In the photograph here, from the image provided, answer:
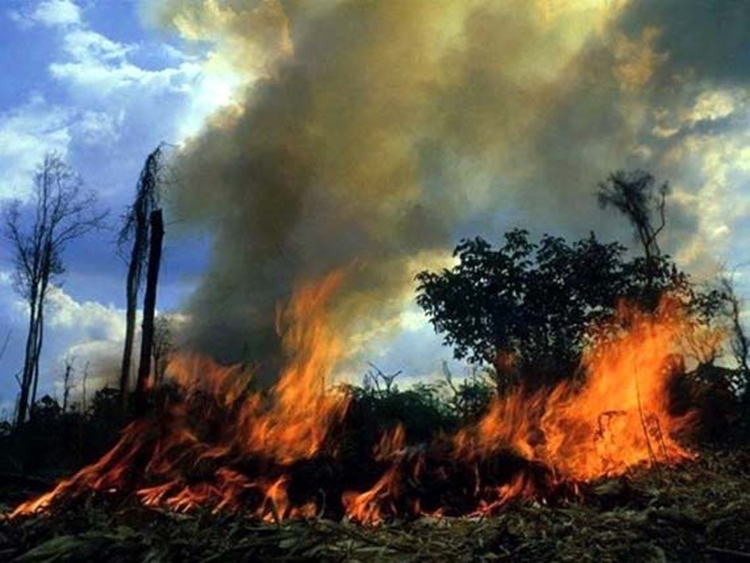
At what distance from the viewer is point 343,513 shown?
346 inches

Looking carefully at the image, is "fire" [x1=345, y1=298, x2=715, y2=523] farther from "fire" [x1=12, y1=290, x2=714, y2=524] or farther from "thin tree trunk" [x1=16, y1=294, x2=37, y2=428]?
"thin tree trunk" [x1=16, y1=294, x2=37, y2=428]

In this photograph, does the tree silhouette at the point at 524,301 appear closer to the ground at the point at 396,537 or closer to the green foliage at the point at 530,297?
the green foliage at the point at 530,297

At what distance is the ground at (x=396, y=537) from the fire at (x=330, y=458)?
2.68 ft

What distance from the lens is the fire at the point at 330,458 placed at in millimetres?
8602

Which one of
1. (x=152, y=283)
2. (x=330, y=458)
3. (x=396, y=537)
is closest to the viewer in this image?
(x=396, y=537)

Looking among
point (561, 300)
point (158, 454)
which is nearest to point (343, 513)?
point (158, 454)

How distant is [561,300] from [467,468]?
61.6 feet

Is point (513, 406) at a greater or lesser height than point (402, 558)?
greater

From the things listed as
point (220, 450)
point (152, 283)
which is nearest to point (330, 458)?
point (220, 450)

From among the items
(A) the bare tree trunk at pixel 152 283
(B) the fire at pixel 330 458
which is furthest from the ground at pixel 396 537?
(A) the bare tree trunk at pixel 152 283

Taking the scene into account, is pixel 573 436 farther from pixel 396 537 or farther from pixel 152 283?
pixel 152 283

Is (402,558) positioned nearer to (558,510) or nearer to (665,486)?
(558,510)

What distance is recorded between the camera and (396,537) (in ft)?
21.7

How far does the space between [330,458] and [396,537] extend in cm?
277
